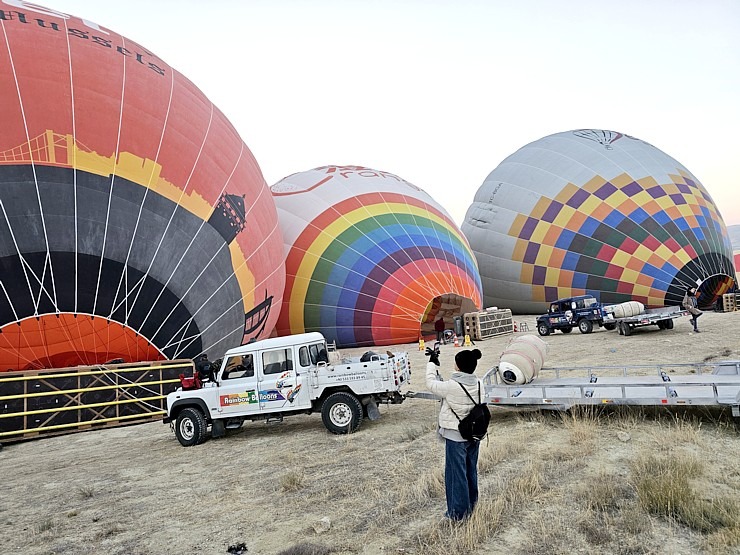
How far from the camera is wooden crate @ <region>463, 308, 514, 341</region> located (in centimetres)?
1962

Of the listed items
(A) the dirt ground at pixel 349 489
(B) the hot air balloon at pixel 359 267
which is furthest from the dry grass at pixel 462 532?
(B) the hot air balloon at pixel 359 267

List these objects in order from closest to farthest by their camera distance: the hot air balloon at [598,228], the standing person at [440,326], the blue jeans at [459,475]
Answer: the blue jeans at [459,475] < the hot air balloon at [598,228] < the standing person at [440,326]

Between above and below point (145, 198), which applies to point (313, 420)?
below

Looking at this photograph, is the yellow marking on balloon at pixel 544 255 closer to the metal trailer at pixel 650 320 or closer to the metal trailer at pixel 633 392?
the metal trailer at pixel 650 320

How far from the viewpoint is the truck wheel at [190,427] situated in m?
Answer: 8.21

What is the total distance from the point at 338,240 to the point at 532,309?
1195cm

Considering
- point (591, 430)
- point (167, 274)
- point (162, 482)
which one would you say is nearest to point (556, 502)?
point (591, 430)

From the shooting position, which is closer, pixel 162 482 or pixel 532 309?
pixel 162 482

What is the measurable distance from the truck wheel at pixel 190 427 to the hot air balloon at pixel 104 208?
7.01 feet

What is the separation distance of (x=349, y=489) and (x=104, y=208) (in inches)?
255

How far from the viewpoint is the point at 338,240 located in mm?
17266

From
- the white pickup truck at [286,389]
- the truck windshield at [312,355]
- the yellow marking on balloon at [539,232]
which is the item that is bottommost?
the white pickup truck at [286,389]

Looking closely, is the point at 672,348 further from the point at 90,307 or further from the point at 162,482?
the point at 90,307

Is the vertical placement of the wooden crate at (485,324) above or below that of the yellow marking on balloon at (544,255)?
below
